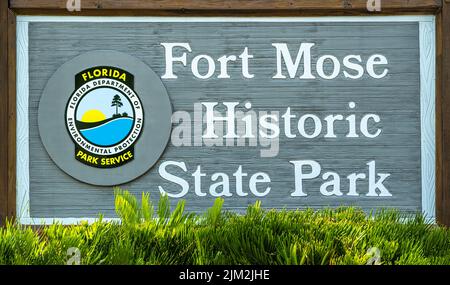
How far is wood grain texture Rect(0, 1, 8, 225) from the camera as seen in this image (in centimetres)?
617

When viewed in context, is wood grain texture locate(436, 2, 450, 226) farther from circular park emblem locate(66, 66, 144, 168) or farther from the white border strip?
circular park emblem locate(66, 66, 144, 168)

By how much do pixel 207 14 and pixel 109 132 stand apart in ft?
4.54

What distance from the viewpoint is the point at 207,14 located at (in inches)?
246

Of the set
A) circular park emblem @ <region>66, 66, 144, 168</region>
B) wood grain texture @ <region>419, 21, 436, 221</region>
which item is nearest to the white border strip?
wood grain texture @ <region>419, 21, 436, 221</region>

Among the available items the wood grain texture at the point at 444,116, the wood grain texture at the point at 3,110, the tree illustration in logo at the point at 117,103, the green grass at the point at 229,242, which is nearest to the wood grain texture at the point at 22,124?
the wood grain texture at the point at 3,110

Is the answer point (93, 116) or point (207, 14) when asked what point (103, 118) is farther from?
point (207, 14)

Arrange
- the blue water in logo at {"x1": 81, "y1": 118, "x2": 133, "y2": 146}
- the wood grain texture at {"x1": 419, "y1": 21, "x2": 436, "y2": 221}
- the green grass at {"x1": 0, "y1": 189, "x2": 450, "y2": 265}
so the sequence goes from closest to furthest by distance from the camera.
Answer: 1. the green grass at {"x1": 0, "y1": 189, "x2": 450, "y2": 265}
2. the blue water in logo at {"x1": 81, "y1": 118, "x2": 133, "y2": 146}
3. the wood grain texture at {"x1": 419, "y1": 21, "x2": 436, "y2": 221}

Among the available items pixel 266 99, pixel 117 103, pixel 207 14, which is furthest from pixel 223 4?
pixel 117 103

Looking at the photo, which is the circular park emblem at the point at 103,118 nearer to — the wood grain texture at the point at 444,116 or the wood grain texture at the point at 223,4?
the wood grain texture at the point at 223,4

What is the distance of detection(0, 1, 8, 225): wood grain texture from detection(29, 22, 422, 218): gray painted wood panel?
0.22 metres

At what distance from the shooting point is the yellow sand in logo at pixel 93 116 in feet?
20.3

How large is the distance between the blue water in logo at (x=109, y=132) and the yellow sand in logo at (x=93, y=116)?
0.07m

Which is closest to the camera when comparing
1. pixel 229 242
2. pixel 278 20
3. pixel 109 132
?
pixel 229 242
